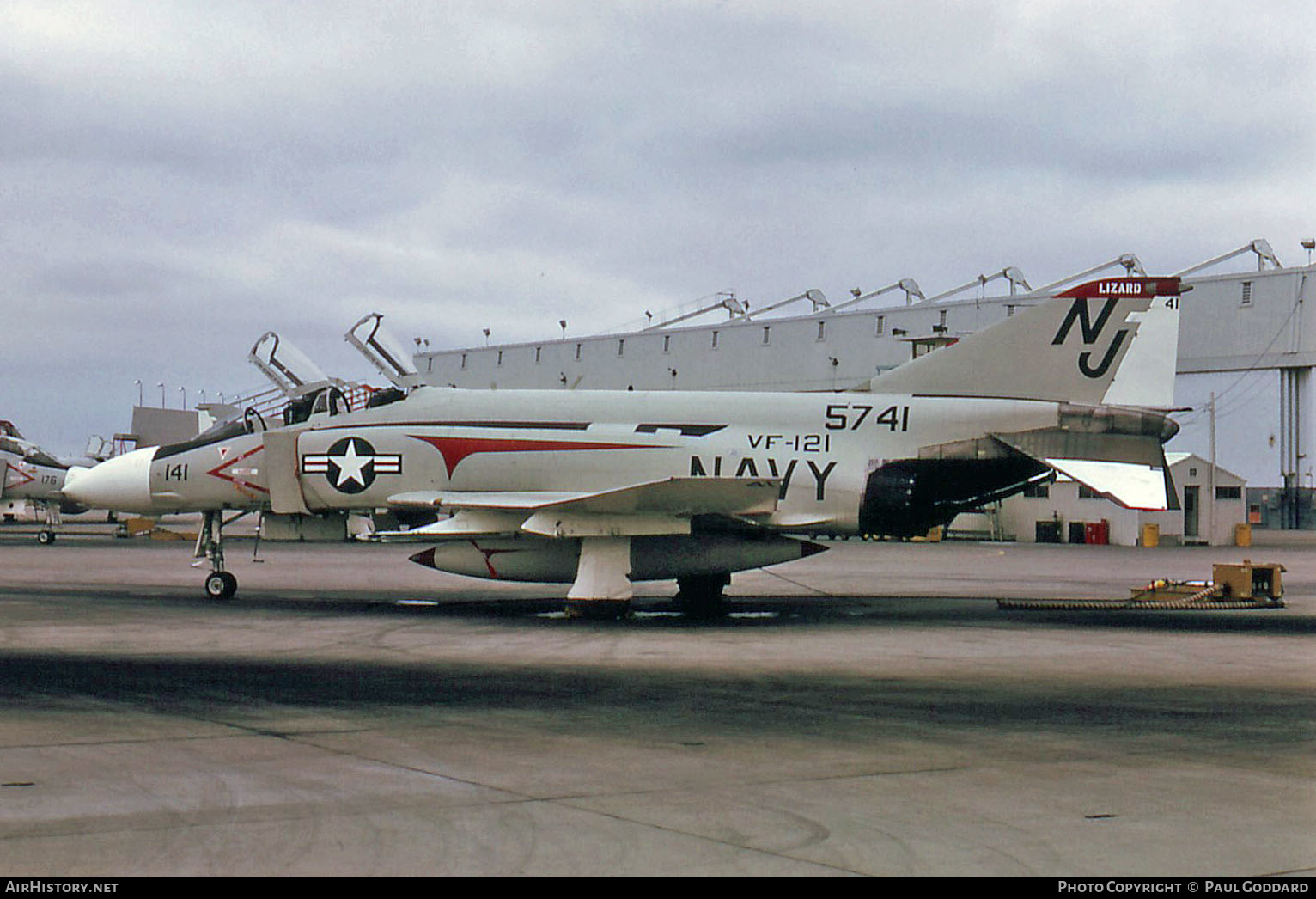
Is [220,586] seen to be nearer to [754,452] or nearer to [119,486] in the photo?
[119,486]

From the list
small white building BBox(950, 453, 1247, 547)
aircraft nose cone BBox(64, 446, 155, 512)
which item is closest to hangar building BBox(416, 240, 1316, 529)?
small white building BBox(950, 453, 1247, 547)

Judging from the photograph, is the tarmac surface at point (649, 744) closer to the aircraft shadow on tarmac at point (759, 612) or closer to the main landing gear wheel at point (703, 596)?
the aircraft shadow on tarmac at point (759, 612)

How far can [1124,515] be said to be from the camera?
5056 cm

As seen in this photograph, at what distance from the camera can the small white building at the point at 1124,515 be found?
50562mm

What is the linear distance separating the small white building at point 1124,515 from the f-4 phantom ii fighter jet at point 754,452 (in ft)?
109

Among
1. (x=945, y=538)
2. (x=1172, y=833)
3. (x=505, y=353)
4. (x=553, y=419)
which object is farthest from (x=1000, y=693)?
(x=505, y=353)

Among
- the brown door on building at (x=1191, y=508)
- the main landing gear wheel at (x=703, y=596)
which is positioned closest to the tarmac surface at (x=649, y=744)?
the main landing gear wheel at (x=703, y=596)

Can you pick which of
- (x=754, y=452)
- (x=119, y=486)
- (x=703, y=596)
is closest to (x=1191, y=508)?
(x=703, y=596)

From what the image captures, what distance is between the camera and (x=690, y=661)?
13.1m

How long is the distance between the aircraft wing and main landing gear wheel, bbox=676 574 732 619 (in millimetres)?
1641

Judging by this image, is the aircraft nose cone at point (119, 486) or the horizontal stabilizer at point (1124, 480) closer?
the horizontal stabilizer at point (1124, 480)

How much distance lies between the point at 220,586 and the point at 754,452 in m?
8.67

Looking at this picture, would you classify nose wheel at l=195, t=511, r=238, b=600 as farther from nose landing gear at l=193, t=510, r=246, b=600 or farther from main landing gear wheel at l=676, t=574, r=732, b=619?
main landing gear wheel at l=676, t=574, r=732, b=619
